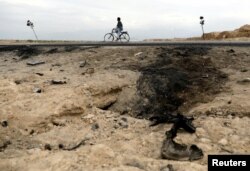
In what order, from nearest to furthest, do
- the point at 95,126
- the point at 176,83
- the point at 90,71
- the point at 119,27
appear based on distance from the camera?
1. the point at 95,126
2. the point at 176,83
3. the point at 90,71
4. the point at 119,27

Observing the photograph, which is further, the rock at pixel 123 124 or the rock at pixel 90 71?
the rock at pixel 90 71

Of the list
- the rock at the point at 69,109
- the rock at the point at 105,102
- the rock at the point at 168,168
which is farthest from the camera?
the rock at the point at 105,102

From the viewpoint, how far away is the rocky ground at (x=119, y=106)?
785 centimetres

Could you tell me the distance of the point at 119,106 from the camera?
10492mm

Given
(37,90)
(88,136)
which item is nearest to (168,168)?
(88,136)

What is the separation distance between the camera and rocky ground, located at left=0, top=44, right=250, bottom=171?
7852mm

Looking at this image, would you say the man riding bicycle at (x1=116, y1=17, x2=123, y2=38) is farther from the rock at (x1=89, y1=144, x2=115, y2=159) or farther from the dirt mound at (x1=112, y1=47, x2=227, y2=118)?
the rock at (x1=89, y1=144, x2=115, y2=159)

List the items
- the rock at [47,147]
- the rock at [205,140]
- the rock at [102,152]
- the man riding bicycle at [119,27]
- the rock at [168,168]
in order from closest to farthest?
1. the rock at [168,168]
2. the rock at [102,152]
3. the rock at [205,140]
4. the rock at [47,147]
5. the man riding bicycle at [119,27]

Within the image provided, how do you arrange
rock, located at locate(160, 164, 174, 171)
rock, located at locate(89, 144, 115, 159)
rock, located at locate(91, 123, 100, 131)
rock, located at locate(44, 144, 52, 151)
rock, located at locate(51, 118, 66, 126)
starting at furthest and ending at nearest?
rock, located at locate(51, 118, 66, 126), rock, located at locate(91, 123, 100, 131), rock, located at locate(44, 144, 52, 151), rock, located at locate(89, 144, 115, 159), rock, located at locate(160, 164, 174, 171)

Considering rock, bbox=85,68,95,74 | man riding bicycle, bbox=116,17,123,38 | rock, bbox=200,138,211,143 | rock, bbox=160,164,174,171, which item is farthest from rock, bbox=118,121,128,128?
man riding bicycle, bbox=116,17,123,38

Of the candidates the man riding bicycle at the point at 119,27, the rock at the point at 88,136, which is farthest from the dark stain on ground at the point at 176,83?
the man riding bicycle at the point at 119,27

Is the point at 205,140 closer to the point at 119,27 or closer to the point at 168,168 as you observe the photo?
the point at 168,168

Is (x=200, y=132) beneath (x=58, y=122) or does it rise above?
beneath

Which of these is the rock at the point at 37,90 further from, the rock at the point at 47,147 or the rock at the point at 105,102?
the rock at the point at 47,147
